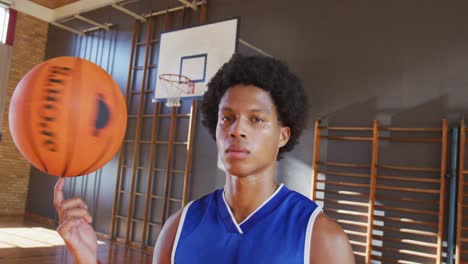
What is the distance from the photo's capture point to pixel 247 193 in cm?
123

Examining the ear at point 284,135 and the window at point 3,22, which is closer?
the ear at point 284,135

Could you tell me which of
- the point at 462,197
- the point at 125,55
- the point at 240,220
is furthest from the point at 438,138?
the point at 125,55

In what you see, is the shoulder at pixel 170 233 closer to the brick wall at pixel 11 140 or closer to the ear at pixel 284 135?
the ear at pixel 284 135

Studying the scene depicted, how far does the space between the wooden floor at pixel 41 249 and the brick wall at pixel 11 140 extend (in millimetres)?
1294

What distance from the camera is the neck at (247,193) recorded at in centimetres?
122

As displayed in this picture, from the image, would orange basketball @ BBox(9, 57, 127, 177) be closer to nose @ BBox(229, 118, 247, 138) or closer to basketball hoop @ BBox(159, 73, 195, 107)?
nose @ BBox(229, 118, 247, 138)

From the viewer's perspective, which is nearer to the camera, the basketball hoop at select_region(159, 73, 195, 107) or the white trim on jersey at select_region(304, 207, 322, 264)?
the white trim on jersey at select_region(304, 207, 322, 264)

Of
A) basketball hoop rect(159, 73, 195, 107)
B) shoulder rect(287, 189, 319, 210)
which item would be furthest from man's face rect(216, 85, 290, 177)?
basketball hoop rect(159, 73, 195, 107)

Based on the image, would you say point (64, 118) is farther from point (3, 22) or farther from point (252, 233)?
point (3, 22)

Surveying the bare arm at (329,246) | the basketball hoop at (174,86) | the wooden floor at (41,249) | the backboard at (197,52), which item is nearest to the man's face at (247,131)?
the bare arm at (329,246)

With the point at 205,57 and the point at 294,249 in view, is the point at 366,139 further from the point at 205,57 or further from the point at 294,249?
the point at 294,249

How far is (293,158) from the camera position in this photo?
502 centimetres

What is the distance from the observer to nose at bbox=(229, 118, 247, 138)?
116 centimetres

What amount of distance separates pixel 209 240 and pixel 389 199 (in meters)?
3.58
